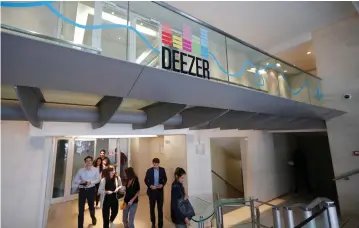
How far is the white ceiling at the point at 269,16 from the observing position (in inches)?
165

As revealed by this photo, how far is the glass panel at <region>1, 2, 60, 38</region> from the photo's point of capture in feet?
3.55

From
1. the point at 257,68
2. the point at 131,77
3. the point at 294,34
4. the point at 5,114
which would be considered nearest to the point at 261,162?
the point at 257,68

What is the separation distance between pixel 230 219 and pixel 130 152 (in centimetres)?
391

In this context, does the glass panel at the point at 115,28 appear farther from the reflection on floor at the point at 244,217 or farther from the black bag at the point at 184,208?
the reflection on floor at the point at 244,217

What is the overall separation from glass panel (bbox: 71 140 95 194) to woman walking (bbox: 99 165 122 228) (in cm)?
300

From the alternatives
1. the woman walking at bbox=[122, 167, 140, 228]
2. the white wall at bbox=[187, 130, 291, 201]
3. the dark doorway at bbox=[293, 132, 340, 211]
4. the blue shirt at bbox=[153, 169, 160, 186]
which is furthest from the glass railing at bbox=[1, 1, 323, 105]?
the dark doorway at bbox=[293, 132, 340, 211]

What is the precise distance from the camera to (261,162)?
5.71 metres

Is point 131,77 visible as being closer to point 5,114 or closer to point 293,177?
point 5,114

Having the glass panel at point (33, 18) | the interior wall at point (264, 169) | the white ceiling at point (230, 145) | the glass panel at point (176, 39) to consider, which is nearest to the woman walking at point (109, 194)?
the glass panel at point (176, 39)

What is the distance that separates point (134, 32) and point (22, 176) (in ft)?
8.35

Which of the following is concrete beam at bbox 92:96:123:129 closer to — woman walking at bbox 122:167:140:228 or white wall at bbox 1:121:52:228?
white wall at bbox 1:121:52:228

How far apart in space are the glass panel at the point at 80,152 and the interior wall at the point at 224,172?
408cm

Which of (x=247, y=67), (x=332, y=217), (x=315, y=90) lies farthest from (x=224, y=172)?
(x=332, y=217)

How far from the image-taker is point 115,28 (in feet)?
6.56
